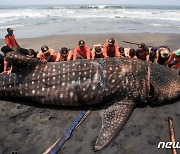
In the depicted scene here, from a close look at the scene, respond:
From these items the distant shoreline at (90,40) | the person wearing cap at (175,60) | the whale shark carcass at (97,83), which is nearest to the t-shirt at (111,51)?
the person wearing cap at (175,60)

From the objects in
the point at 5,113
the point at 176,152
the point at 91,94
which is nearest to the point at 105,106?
the point at 91,94

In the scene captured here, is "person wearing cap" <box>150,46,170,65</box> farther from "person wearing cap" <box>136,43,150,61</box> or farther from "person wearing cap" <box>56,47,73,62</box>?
"person wearing cap" <box>56,47,73,62</box>

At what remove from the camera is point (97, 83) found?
244 inches

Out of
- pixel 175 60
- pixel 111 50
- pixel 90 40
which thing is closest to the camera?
pixel 175 60

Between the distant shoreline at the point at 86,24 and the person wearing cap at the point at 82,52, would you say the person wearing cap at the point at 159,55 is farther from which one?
the distant shoreline at the point at 86,24

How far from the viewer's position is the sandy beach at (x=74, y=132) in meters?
5.00

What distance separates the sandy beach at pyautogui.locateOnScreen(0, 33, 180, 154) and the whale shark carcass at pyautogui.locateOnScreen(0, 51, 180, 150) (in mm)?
250

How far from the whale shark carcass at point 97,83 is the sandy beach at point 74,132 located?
25 centimetres

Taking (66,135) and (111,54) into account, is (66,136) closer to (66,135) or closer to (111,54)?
(66,135)

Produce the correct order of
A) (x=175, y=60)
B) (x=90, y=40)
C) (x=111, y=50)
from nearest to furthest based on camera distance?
(x=175, y=60)
(x=111, y=50)
(x=90, y=40)

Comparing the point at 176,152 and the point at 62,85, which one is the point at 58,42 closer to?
the point at 62,85

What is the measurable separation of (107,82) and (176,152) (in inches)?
94.4

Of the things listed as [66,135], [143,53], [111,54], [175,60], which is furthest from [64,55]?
[66,135]

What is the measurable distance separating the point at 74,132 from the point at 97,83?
142cm
